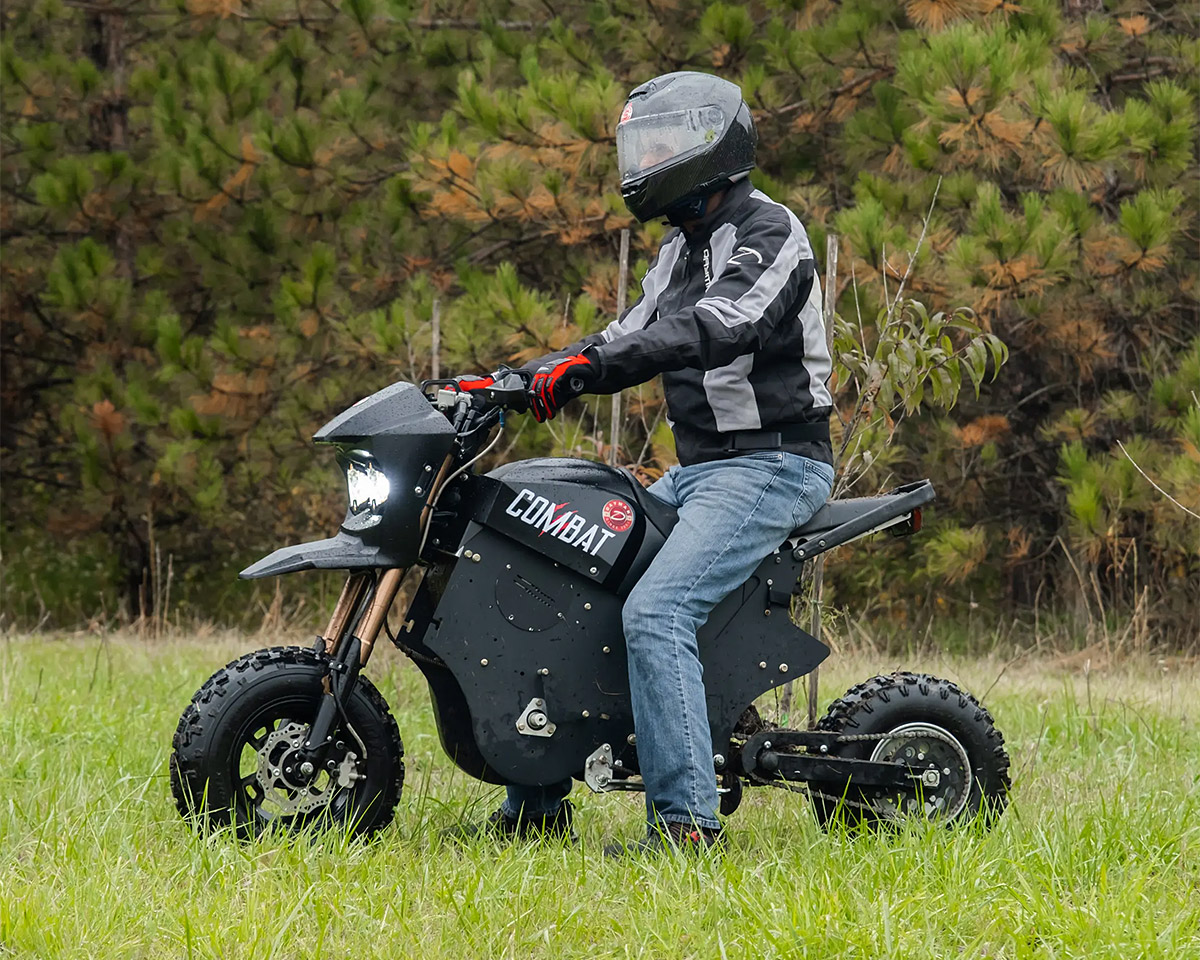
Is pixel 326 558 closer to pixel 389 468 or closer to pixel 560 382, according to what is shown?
pixel 389 468

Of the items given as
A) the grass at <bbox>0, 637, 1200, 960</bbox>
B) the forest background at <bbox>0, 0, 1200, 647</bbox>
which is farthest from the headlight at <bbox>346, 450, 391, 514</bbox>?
the forest background at <bbox>0, 0, 1200, 647</bbox>

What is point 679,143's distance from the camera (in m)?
3.72

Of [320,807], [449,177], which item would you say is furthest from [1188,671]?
[320,807]

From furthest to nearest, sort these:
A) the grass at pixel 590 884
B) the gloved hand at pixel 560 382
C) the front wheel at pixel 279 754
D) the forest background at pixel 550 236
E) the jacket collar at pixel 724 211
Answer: the forest background at pixel 550 236, the jacket collar at pixel 724 211, the front wheel at pixel 279 754, the gloved hand at pixel 560 382, the grass at pixel 590 884

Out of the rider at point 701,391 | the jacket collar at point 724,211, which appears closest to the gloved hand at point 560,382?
the rider at point 701,391

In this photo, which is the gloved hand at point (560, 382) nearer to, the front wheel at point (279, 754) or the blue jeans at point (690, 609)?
the blue jeans at point (690, 609)

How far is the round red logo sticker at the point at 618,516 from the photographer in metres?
3.70

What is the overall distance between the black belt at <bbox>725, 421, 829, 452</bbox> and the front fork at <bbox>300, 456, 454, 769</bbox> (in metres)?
0.73

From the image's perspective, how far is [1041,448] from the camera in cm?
970

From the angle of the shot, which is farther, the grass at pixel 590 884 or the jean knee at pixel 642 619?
the jean knee at pixel 642 619

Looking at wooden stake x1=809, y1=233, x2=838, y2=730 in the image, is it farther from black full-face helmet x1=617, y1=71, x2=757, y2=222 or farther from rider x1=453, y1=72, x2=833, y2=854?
black full-face helmet x1=617, y1=71, x2=757, y2=222

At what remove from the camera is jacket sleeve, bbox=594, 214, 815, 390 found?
3.43 meters

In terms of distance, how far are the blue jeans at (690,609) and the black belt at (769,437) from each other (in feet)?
0.10

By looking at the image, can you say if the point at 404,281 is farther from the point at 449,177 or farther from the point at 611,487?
the point at 611,487
